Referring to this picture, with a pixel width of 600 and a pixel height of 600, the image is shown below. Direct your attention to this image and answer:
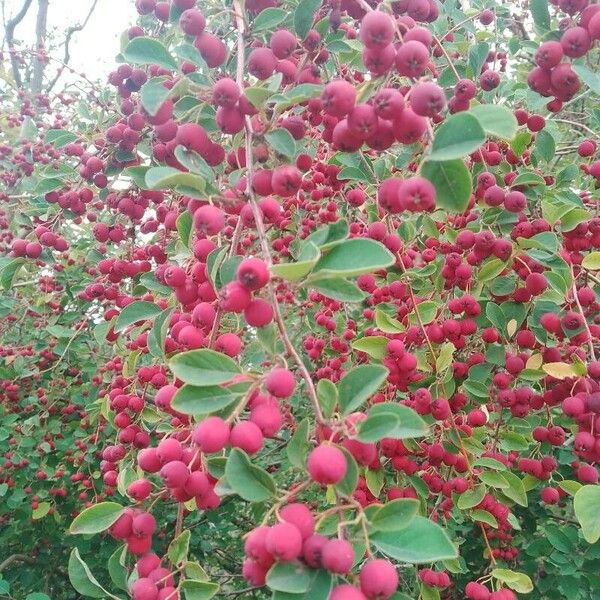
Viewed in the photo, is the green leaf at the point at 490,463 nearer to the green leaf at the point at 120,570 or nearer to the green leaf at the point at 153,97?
the green leaf at the point at 120,570

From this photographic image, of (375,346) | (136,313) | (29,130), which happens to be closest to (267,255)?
(136,313)

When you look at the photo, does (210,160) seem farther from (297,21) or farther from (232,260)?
(297,21)

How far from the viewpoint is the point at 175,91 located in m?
1.39

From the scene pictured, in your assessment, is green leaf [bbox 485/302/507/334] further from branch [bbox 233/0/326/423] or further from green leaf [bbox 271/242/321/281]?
green leaf [bbox 271/242/321/281]

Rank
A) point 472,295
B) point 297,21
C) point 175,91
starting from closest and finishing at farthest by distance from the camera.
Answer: point 175,91
point 297,21
point 472,295

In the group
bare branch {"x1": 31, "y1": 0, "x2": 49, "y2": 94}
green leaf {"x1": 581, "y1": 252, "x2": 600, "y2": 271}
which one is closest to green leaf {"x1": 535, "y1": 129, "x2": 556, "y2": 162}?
green leaf {"x1": 581, "y1": 252, "x2": 600, "y2": 271}

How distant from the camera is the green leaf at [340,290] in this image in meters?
1.11

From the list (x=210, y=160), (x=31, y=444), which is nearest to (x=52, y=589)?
(x=31, y=444)

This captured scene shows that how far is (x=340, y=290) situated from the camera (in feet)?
3.72

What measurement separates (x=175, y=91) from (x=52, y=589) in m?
4.20

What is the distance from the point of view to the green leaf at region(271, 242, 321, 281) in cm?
94

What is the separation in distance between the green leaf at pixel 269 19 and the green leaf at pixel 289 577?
1.24 m

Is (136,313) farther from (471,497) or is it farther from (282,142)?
(471,497)

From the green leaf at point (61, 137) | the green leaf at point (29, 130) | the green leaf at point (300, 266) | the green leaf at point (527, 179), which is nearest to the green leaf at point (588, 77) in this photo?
the green leaf at point (527, 179)
